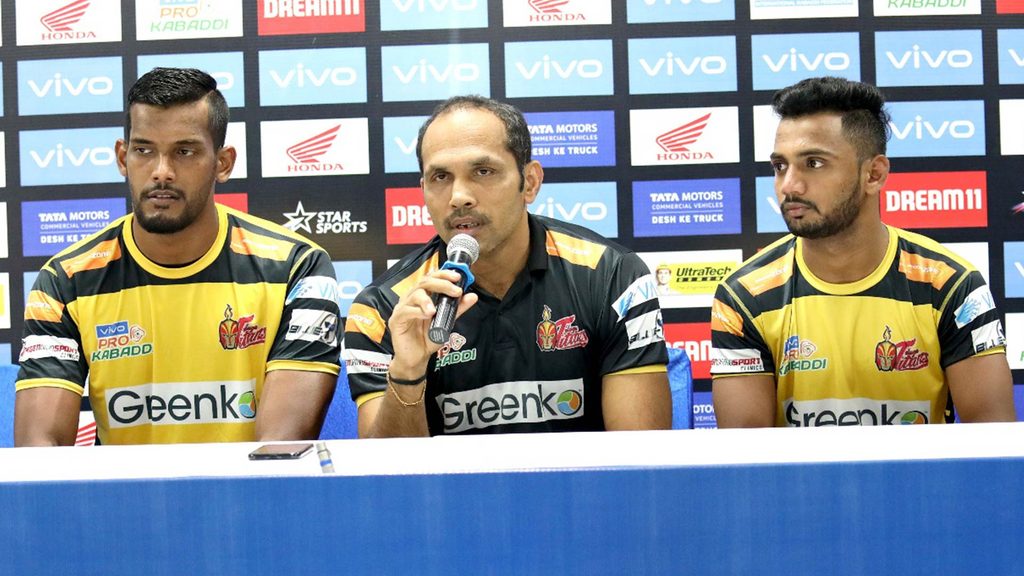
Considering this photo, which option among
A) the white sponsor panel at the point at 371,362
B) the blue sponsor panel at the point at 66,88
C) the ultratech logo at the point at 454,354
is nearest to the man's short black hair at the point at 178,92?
the white sponsor panel at the point at 371,362

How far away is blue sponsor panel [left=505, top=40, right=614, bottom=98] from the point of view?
3.16m

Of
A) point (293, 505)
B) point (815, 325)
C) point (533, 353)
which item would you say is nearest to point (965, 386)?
point (815, 325)

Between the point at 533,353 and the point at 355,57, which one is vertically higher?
the point at 355,57

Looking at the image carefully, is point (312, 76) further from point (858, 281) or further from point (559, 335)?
point (858, 281)

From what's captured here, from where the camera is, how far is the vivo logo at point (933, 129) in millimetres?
3162

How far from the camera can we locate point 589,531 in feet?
2.92

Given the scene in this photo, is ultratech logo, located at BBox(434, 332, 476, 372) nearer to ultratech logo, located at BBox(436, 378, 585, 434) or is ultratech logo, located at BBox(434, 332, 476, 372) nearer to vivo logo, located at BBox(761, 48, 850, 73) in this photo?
ultratech logo, located at BBox(436, 378, 585, 434)

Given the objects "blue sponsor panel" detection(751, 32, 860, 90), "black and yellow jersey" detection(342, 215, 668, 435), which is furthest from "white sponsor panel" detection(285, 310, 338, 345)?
"blue sponsor panel" detection(751, 32, 860, 90)

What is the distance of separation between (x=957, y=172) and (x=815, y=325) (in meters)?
1.39

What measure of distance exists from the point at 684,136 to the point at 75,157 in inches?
81.8

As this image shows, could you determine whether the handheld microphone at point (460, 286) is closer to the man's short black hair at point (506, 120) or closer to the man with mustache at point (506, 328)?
the man with mustache at point (506, 328)

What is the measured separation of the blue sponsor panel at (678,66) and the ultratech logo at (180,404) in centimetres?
175

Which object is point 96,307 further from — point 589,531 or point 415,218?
point 589,531

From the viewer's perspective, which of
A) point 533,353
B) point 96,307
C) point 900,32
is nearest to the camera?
point 533,353
